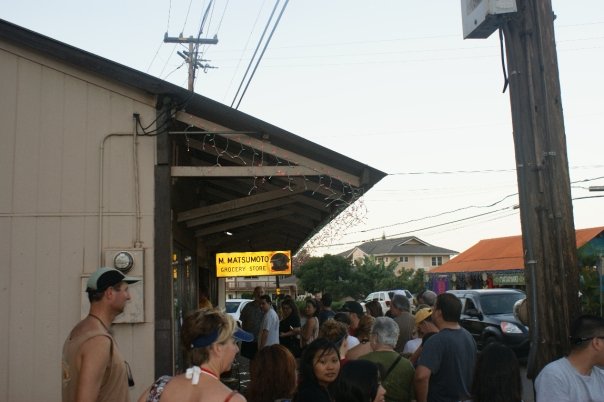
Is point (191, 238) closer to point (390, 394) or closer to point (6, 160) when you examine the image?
point (6, 160)

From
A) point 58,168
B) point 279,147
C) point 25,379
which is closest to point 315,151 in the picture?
point 279,147

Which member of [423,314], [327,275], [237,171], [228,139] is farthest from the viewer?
[327,275]

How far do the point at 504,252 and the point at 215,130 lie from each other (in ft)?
112

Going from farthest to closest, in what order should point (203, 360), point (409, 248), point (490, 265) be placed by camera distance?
point (409, 248)
point (490, 265)
point (203, 360)

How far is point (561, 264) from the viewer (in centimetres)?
461

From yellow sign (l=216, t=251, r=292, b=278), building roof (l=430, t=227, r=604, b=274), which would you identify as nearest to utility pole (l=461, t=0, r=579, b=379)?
yellow sign (l=216, t=251, r=292, b=278)

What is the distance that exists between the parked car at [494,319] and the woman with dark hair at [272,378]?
12.2 m

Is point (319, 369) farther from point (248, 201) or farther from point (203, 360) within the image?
point (248, 201)

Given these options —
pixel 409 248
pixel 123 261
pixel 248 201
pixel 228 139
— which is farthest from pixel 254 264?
pixel 409 248

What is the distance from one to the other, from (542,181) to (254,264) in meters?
9.98

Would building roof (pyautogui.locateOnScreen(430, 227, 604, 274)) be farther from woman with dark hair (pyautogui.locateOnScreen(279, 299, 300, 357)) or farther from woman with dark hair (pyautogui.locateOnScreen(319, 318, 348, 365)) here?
woman with dark hair (pyautogui.locateOnScreen(319, 318, 348, 365))

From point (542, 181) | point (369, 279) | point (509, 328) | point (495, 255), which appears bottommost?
point (509, 328)

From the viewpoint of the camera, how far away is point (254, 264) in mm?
14188

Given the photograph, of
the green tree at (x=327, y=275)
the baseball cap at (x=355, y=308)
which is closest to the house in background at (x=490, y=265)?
the green tree at (x=327, y=275)
